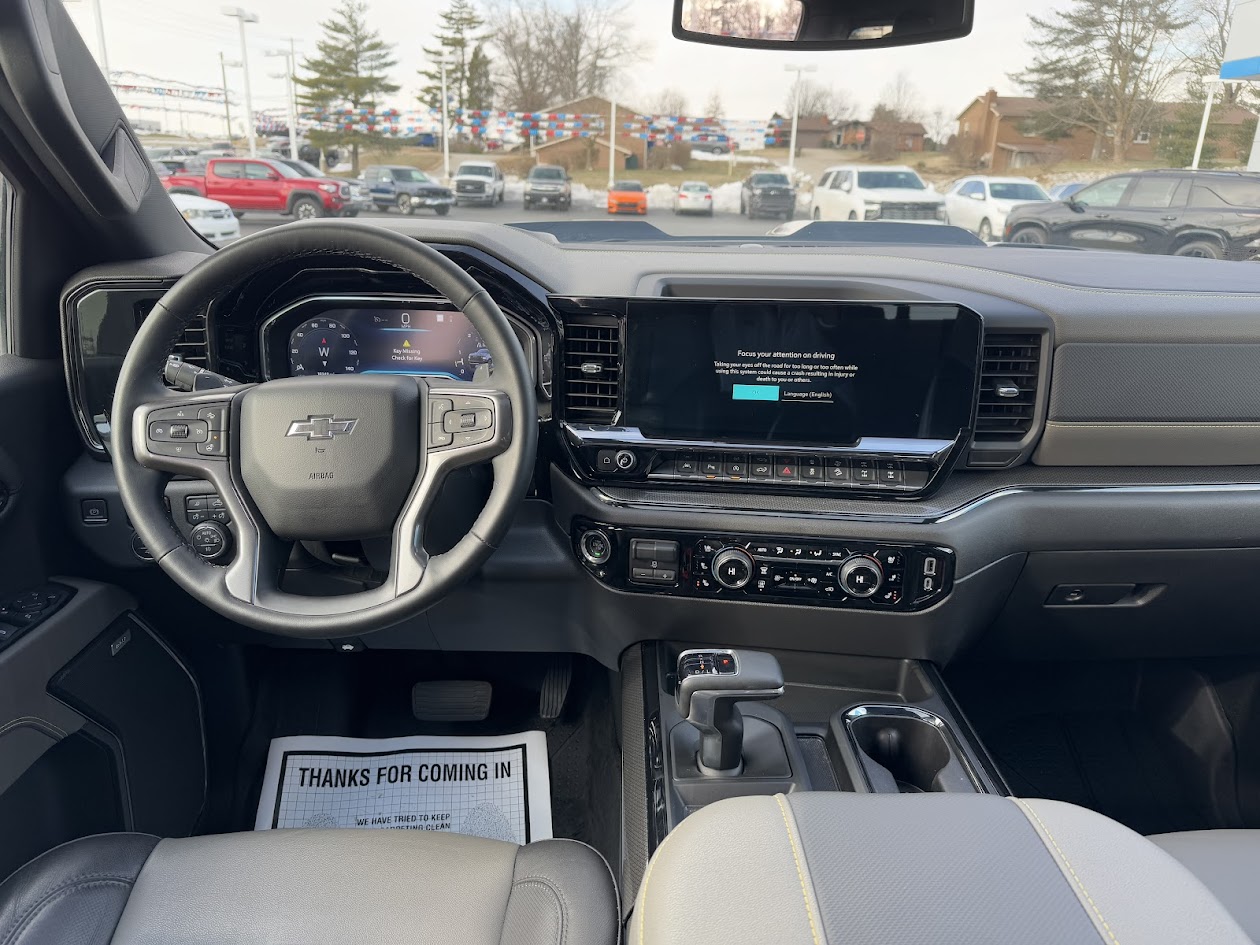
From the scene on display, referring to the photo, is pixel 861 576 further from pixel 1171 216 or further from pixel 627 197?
pixel 627 197

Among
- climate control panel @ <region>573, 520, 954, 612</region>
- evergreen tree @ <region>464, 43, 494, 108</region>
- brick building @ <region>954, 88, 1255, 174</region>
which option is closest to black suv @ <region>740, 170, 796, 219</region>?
brick building @ <region>954, 88, 1255, 174</region>

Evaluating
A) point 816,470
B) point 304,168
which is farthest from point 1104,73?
point 304,168

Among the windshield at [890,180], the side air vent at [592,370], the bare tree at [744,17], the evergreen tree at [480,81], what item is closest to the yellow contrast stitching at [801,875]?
the side air vent at [592,370]

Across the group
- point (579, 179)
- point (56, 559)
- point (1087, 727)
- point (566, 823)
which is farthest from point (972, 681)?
point (56, 559)

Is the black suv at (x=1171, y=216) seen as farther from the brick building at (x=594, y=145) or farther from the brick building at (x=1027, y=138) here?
the brick building at (x=594, y=145)

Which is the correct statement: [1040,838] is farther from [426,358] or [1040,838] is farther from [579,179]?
[579,179]

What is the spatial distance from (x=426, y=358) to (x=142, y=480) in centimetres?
66

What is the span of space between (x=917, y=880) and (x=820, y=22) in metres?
1.44

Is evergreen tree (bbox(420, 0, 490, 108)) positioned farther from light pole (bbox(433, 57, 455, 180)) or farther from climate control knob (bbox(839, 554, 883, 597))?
climate control knob (bbox(839, 554, 883, 597))

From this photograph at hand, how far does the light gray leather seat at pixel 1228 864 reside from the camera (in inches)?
46.3

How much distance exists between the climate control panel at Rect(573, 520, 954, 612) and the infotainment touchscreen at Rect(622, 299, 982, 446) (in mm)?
223

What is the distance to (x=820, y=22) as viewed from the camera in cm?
167

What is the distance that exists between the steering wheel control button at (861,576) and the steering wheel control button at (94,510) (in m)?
1.61

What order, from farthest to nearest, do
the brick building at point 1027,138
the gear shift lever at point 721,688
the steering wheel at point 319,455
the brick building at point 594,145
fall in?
the brick building at point 594,145 < the brick building at point 1027,138 < the gear shift lever at point 721,688 < the steering wheel at point 319,455
